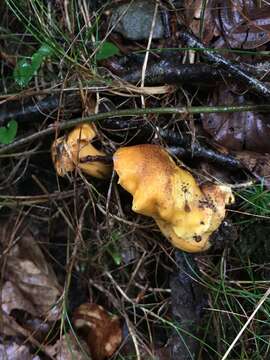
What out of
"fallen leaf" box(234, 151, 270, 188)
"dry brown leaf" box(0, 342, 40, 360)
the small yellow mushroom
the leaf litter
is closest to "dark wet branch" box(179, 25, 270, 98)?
the leaf litter

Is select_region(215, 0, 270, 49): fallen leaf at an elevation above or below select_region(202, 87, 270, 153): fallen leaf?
above

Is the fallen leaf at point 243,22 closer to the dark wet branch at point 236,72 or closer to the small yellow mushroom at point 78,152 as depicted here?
the dark wet branch at point 236,72

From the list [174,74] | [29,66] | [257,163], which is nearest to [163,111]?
[174,74]

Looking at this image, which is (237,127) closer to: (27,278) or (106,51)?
(106,51)

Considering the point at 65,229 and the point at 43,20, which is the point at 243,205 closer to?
the point at 65,229

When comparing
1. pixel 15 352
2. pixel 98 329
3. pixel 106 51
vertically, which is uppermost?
pixel 106 51

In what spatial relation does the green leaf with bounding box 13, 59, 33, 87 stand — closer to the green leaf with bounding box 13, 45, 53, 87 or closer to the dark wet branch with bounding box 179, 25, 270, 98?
the green leaf with bounding box 13, 45, 53, 87
